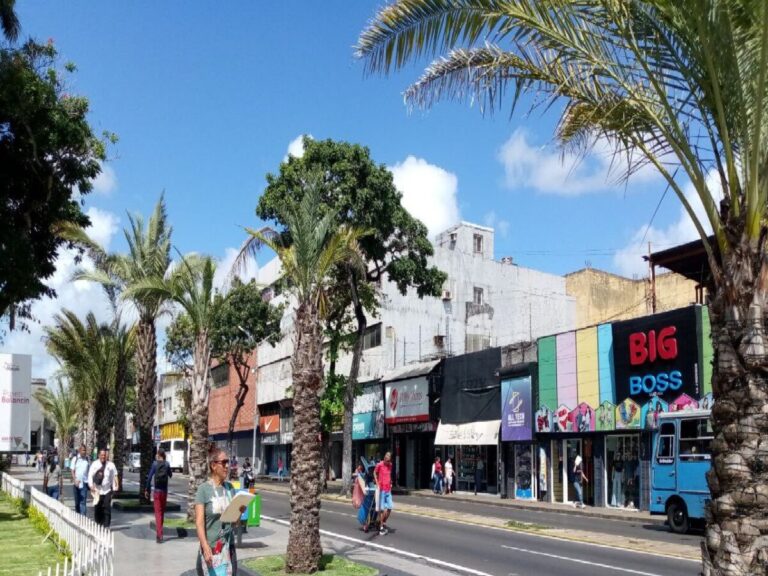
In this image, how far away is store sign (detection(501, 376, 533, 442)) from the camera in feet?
109

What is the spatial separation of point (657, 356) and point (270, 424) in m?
40.8

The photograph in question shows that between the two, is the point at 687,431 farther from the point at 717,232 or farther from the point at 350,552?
the point at 717,232

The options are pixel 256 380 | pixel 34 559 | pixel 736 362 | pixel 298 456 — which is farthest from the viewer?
pixel 256 380

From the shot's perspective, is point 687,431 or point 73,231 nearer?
point 687,431

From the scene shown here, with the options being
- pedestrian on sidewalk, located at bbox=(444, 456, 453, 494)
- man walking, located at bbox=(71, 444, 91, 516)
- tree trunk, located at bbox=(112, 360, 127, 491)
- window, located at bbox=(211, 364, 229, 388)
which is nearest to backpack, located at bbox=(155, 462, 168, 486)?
man walking, located at bbox=(71, 444, 91, 516)

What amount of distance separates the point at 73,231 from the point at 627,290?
36195mm

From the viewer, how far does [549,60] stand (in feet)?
24.7

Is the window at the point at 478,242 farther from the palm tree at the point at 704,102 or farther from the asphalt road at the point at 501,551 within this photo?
the palm tree at the point at 704,102

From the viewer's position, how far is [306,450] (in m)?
12.7

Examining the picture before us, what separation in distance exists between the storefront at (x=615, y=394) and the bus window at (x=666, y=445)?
4521 millimetres

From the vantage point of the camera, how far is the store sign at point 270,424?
204ft

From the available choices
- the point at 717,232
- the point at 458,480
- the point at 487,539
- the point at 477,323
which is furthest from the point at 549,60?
the point at 477,323

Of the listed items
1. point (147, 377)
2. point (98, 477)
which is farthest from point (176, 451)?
point (98, 477)

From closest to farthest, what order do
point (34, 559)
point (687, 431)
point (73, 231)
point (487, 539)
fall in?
point (34, 559) < point (487, 539) < point (687, 431) < point (73, 231)
